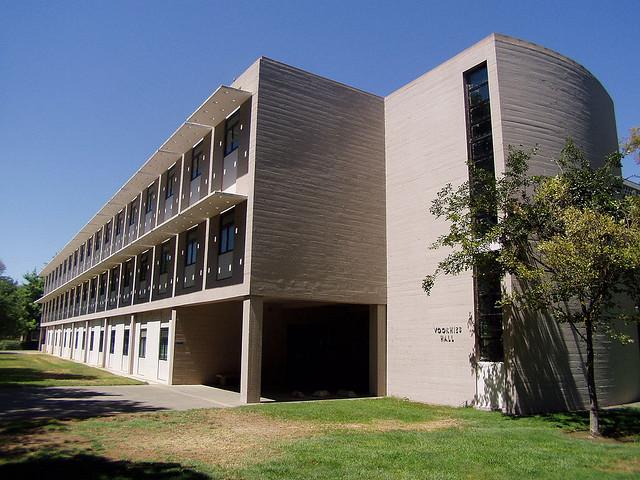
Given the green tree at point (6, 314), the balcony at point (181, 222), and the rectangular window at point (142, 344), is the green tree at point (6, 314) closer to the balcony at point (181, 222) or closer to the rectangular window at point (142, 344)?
the balcony at point (181, 222)

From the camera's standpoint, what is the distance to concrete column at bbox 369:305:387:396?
18891 mm

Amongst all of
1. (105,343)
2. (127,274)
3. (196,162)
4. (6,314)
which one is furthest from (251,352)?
(6,314)

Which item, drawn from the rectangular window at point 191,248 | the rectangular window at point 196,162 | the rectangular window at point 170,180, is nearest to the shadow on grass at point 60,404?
the rectangular window at point 191,248

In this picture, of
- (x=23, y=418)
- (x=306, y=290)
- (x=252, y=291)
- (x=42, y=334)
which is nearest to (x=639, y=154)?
(x=306, y=290)

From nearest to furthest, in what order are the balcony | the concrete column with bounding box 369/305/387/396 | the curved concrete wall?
the curved concrete wall < the balcony < the concrete column with bounding box 369/305/387/396

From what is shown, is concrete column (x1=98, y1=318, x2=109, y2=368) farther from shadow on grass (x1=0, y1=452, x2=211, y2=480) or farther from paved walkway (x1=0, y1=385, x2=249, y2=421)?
shadow on grass (x1=0, y1=452, x2=211, y2=480)

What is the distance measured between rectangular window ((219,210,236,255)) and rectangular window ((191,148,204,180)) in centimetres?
427

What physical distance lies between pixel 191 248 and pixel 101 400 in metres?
8.05

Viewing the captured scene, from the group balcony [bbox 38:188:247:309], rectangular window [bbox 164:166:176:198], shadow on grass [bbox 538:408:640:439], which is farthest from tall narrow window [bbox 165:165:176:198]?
shadow on grass [bbox 538:408:640:439]

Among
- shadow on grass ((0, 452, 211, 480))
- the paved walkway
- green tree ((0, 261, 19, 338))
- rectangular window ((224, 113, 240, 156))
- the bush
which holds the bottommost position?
shadow on grass ((0, 452, 211, 480))

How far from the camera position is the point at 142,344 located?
90.8 feet

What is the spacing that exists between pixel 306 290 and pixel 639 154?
22.3 meters

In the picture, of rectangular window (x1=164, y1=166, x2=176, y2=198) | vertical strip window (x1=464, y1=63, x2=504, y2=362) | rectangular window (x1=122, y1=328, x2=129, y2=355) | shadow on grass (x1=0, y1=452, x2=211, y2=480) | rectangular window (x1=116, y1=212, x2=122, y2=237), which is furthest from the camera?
rectangular window (x1=116, y1=212, x2=122, y2=237)

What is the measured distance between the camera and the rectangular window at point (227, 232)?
19.3 m
